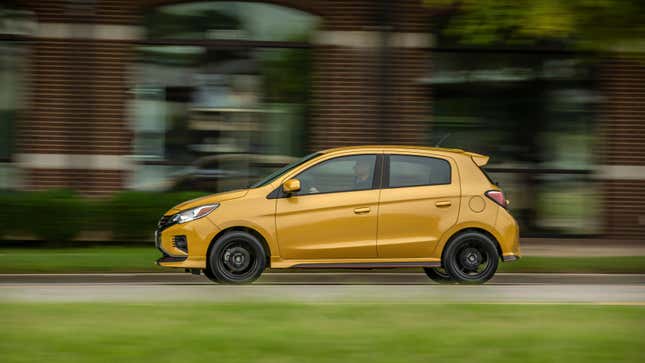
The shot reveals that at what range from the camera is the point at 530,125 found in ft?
58.0

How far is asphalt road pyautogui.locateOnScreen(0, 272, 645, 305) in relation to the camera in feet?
30.5

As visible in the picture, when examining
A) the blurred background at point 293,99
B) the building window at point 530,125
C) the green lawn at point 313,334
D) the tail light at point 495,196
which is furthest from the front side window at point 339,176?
the building window at point 530,125

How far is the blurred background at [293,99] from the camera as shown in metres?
16.9

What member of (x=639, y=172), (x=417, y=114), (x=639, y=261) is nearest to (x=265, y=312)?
(x=639, y=261)

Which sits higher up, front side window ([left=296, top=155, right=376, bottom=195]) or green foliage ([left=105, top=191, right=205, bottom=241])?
front side window ([left=296, top=155, right=376, bottom=195])

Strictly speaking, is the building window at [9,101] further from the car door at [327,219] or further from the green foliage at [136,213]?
the car door at [327,219]

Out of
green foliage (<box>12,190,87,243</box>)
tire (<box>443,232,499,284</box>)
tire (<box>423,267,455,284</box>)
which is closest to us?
tire (<box>443,232,499,284</box>)

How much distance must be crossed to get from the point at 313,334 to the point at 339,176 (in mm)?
5545

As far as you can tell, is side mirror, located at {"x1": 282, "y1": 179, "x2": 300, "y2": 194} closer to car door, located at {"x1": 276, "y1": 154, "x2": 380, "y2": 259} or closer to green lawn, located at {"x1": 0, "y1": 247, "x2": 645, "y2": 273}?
car door, located at {"x1": 276, "y1": 154, "x2": 380, "y2": 259}

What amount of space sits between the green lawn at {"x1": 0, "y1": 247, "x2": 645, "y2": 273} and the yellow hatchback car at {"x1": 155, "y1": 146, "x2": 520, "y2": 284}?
1.51 metres

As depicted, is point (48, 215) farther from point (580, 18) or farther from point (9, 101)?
point (580, 18)

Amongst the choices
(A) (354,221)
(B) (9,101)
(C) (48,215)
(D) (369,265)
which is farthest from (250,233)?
(B) (9,101)

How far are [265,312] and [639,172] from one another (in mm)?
11505

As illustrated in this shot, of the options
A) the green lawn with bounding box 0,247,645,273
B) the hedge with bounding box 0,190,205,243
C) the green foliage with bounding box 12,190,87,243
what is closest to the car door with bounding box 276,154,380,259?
the green lawn with bounding box 0,247,645,273
